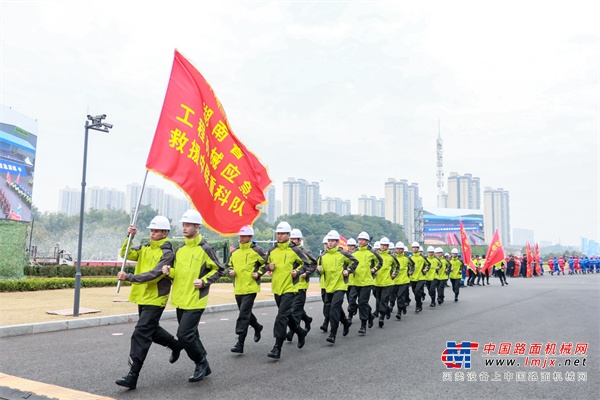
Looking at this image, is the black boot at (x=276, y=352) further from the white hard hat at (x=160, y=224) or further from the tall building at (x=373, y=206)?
the tall building at (x=373, y=206)

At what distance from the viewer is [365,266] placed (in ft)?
31.8

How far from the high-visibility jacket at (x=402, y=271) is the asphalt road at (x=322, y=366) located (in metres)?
1.92

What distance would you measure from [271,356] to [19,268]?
47.1ft

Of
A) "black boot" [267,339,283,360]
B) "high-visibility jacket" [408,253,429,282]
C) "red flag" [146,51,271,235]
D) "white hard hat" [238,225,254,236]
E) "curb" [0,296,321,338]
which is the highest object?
"red flag" [146,51,271,235]

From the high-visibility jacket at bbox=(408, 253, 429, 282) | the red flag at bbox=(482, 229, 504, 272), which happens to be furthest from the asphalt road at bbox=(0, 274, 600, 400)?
the red flag at bbox=(482, 229, 504, 272)

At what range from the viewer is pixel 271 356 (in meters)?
6.63

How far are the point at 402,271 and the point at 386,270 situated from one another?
45.6 inches

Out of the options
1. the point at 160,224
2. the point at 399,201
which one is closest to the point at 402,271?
the point at 160,224

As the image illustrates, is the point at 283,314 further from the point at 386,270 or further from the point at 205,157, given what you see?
the point at 386,270

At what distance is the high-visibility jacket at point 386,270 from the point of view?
10.9 meters

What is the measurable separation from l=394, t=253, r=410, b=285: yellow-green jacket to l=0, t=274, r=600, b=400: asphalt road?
193 centimetres

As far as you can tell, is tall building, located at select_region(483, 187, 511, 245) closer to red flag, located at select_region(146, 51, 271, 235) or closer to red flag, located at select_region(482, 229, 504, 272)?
red flag, located at select_region(482, 229, 504, 272)

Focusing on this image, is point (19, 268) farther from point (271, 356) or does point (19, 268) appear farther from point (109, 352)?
point (271, 356)

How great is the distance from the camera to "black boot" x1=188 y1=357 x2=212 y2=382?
209 inches
